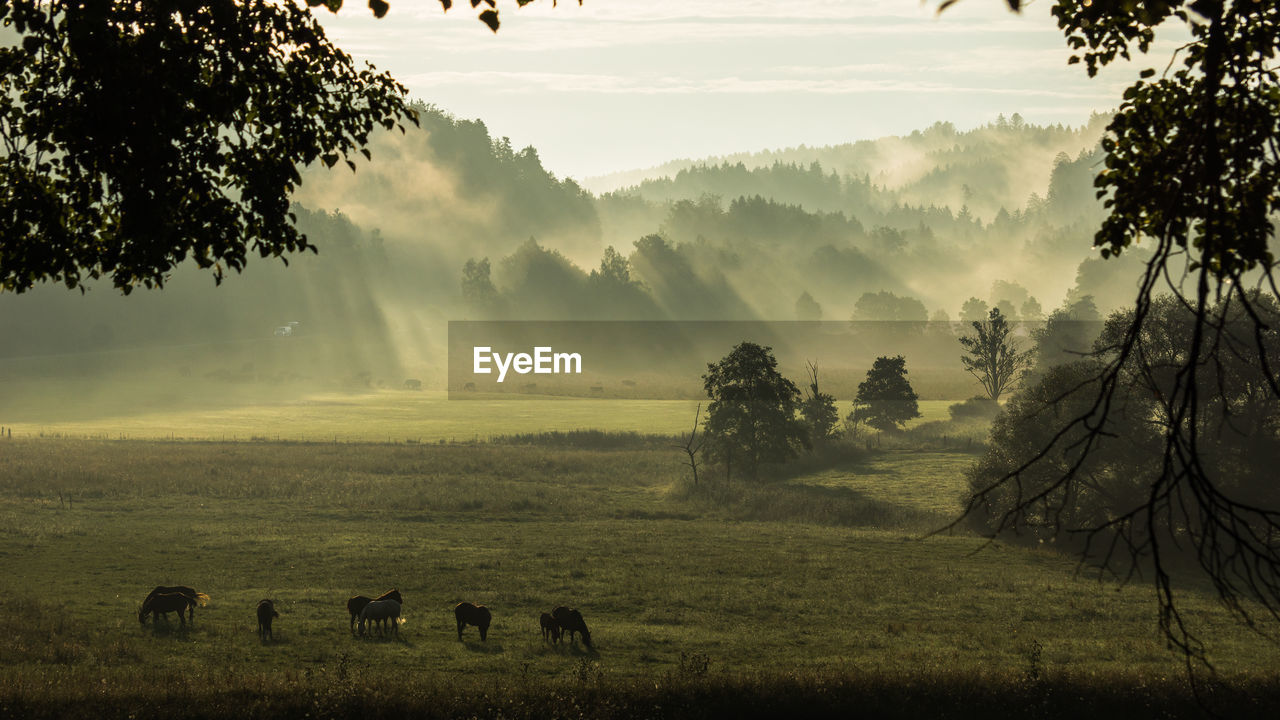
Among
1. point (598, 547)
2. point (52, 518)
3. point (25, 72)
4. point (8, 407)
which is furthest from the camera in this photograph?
point (8, 407)

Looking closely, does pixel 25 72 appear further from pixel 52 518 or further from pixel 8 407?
pixel 8 407

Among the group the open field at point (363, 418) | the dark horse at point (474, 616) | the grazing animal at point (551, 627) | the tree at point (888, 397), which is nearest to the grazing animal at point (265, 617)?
the dark horse at point (474, 616)

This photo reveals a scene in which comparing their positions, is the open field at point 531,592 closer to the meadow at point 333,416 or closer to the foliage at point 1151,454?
the foliage at point 1151,454

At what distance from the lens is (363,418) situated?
343ft

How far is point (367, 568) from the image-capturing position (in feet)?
121

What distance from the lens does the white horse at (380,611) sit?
85.7ft

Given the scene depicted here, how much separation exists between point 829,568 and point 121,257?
3162 cm

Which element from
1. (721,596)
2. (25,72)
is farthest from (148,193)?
(721,596)

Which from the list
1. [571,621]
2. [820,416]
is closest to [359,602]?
[571,621]

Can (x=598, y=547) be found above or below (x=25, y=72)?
below

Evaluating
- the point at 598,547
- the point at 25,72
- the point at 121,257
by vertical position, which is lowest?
the point at 598,547

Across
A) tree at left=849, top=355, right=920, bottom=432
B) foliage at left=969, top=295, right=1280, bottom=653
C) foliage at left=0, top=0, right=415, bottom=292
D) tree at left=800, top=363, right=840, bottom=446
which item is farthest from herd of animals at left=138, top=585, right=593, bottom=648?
tree at left=849, top=355, right=920, bottom=432

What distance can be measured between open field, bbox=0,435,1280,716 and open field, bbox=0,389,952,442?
21.1 meters

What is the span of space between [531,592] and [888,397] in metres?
64.4
